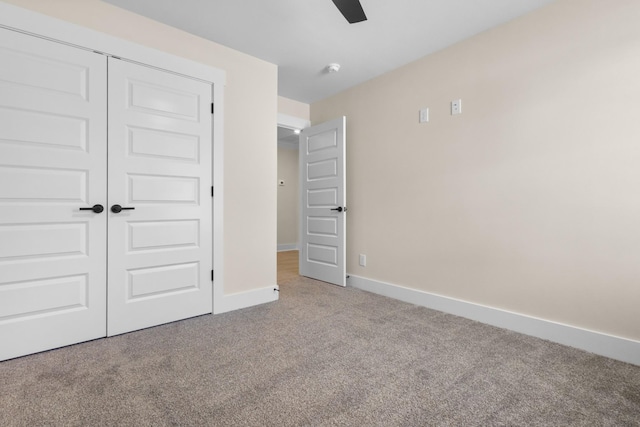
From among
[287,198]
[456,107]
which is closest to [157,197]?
[456,107]

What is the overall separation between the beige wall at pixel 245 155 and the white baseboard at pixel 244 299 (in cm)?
5

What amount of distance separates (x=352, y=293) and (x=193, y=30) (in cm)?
299

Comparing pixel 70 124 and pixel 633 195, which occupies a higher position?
pixel 70 124

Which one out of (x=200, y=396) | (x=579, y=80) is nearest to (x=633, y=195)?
(x=579, y=80)

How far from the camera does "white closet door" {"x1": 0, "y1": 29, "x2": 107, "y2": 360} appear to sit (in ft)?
6.12

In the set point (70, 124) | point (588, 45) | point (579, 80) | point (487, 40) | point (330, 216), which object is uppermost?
point (487, 40)

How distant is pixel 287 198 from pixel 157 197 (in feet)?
15.2

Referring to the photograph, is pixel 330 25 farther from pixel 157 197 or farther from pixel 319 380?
pixel 319 380

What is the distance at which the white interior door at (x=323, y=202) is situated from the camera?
363 centimetres

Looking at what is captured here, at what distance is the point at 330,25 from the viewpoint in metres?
2.45

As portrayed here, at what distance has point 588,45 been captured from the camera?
6.72 feet

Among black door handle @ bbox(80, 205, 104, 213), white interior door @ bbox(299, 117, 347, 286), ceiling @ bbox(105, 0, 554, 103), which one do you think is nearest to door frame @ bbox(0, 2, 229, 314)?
ceiling @ bbox(105, 0, 554, 103)

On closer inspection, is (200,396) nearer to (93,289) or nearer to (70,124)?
(93,289)

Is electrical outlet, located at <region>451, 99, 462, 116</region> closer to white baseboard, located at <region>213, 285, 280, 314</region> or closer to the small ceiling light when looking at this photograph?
the small ceiling light
